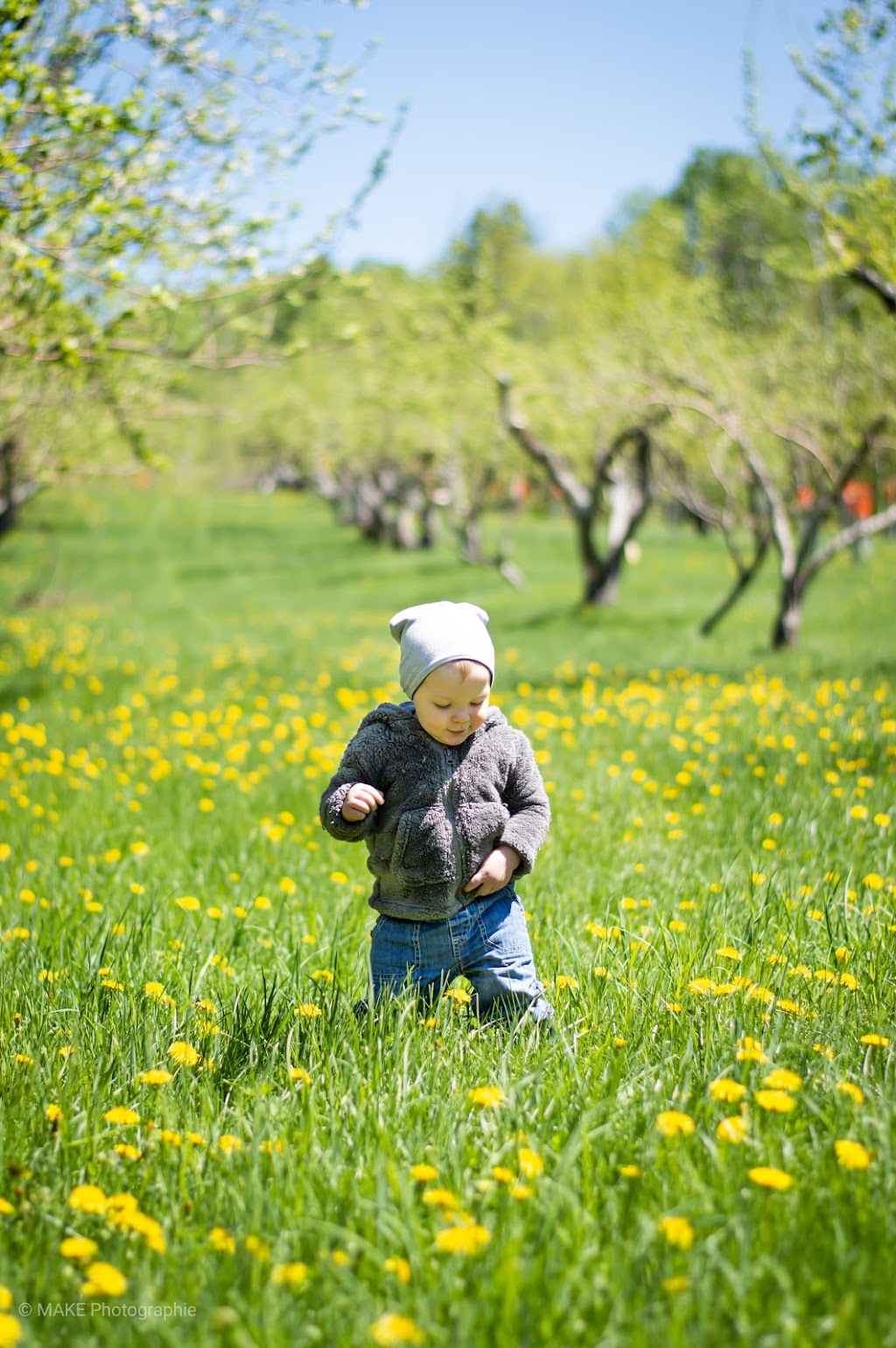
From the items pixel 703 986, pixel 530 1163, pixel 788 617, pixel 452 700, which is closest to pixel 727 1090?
pixel 530 1163

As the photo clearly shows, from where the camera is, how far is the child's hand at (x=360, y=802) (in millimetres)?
2607

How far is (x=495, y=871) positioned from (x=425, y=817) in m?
0.23

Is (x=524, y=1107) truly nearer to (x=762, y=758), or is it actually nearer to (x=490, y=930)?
(x=490, y=930)

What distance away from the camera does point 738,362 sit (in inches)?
630

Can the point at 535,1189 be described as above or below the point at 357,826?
below

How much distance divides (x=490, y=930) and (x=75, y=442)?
43.1ft

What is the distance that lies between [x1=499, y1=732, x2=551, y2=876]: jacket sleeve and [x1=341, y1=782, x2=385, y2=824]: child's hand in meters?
0.38

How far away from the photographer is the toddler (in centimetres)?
266

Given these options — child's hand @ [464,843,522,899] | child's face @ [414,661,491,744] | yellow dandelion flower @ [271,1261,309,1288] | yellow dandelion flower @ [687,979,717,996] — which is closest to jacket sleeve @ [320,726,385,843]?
child's face @ [414,661,491,744]

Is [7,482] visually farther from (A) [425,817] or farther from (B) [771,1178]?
(B) [771,1178]

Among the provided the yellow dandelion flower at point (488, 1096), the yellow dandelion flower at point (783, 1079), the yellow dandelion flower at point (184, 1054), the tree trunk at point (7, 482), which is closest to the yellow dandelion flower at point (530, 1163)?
the yellow dandelion flower at point (488, 1096)

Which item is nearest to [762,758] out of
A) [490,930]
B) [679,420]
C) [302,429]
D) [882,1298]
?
[490,930]

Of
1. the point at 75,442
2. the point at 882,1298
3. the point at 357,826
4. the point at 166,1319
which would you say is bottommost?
the point at 166,1319

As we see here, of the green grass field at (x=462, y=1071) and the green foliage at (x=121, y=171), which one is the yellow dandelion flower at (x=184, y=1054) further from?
the green foliage at (x=121, y=171)
